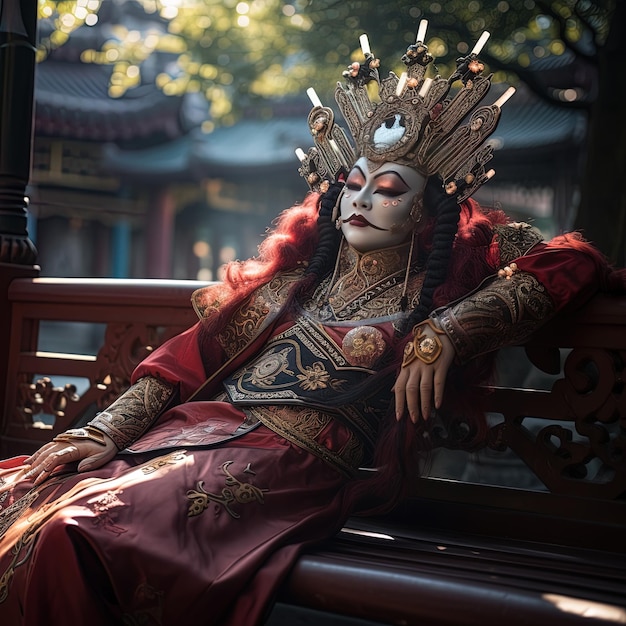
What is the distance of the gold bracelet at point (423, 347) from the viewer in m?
2.39

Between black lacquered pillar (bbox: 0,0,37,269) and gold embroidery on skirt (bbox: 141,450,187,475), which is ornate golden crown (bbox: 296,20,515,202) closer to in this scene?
gold embroidery on skirt (bbox: 141,450,187,475)

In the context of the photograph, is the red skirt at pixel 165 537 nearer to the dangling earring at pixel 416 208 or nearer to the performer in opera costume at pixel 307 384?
the performer in opera costume at pixel 307 384

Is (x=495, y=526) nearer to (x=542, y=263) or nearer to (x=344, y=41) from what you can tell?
(x=542, y=263)

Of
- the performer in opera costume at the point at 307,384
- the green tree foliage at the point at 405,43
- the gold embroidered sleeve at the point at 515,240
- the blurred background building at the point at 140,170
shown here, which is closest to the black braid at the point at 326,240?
the performer in opera costume at the point at 307,384

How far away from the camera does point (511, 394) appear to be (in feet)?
9.01

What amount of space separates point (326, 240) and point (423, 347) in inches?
Answer: 27.9

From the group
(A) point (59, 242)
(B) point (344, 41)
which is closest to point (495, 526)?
(B) point (344, 41)

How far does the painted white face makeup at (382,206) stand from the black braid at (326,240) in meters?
0.17

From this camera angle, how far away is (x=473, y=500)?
9.16 ft

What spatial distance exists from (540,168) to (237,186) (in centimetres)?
671

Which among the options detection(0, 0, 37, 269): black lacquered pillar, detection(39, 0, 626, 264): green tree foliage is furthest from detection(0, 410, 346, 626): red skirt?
detection(39, 0, 626, 264): green tree foliage

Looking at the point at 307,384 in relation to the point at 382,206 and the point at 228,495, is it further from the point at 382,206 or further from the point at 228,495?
the point at 382,206

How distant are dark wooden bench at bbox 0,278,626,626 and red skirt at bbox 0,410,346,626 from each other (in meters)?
0.12

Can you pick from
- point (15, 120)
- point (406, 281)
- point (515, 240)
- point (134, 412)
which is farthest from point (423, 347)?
point (15, 120)
